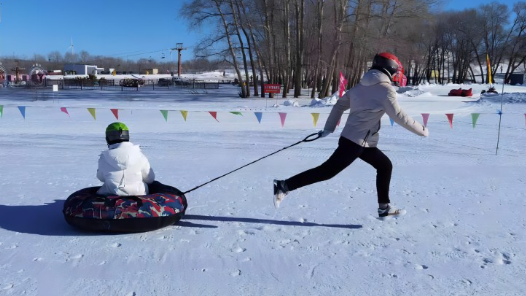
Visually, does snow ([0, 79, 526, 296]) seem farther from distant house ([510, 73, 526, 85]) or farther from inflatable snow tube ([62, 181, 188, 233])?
distant house ([510, 73, 526, 85])

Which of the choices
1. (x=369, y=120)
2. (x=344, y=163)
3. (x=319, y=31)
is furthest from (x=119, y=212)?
(x=319, y=31)

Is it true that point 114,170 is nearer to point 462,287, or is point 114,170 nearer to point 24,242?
point 24,242

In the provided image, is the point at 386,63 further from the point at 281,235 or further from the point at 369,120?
the point at 281,235

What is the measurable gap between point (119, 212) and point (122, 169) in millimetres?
420

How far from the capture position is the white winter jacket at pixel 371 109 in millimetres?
4148

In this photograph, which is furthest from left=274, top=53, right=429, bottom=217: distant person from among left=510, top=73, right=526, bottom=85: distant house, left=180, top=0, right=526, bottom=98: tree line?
left=510, top=73, right=526, bottom=85: distant house

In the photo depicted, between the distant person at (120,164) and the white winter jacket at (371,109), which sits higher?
the white winter jacket at (371,109)

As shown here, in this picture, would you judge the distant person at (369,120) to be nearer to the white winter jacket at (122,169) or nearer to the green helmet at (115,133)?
the white winter jacket at (122,169)

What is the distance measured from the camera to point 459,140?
1191 cm

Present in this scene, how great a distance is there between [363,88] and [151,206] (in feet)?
7.52

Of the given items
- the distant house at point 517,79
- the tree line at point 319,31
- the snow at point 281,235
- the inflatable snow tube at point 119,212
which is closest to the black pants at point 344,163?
the snow at point 281,235

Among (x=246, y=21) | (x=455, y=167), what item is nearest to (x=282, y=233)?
(x=455, y=167)

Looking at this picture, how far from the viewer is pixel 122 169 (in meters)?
4.16

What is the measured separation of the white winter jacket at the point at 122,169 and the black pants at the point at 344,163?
4.88 ft
